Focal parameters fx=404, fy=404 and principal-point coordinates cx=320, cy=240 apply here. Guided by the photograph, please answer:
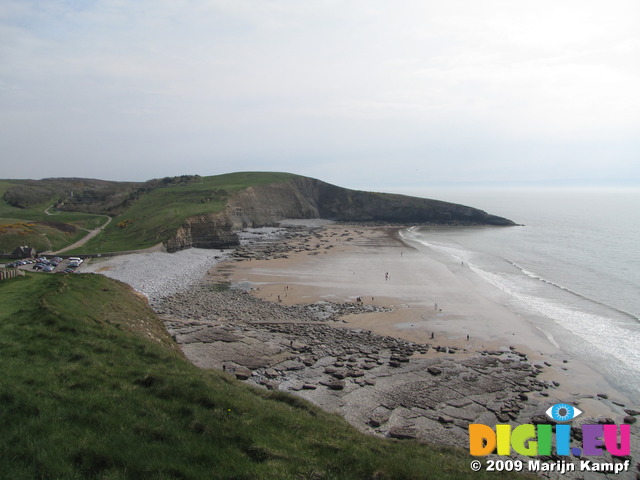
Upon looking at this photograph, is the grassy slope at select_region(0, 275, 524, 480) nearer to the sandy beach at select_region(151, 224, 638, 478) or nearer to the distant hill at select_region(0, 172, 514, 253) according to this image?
the sandy beach at select_region(151, 224, 638, 478)

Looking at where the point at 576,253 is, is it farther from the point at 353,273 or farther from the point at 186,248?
the point at 186,248

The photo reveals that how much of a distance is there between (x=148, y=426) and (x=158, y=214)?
234 feet

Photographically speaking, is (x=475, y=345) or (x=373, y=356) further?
(x=475, y=345)

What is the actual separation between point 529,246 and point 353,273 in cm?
4387

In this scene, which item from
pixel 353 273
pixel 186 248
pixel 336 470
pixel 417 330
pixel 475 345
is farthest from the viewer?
pixel 186 248

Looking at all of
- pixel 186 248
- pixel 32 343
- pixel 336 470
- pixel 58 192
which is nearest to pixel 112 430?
pixel 336 470

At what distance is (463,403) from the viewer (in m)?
20.0

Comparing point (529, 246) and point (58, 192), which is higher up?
point (58, 192)

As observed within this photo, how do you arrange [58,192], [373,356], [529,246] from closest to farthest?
[373,356], [529,246], [58,192]

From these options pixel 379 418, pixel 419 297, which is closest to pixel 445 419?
pixel 379 418

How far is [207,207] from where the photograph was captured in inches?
3169

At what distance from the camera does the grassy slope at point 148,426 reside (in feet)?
25.5

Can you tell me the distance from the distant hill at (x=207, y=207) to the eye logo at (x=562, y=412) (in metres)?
54.1

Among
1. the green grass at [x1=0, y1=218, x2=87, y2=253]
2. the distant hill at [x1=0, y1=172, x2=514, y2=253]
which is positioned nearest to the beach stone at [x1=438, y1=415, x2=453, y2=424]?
the distant hill at [x1=0, y1=172, x2=514, y2=253]
